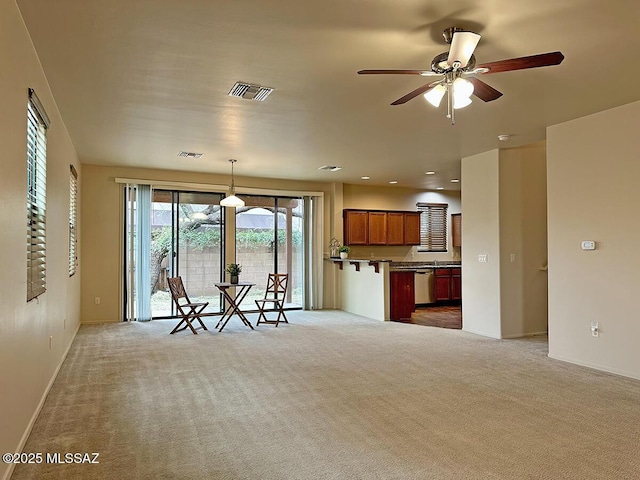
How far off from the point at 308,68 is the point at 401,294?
199 inches

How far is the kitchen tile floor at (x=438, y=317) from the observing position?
23.7 ft

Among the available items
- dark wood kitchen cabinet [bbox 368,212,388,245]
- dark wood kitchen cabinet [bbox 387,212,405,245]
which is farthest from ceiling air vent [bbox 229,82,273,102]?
dark wood kitchen cabinet [bbox 387,212,405,245]

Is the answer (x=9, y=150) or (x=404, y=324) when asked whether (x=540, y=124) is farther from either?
(x=9, y=150)

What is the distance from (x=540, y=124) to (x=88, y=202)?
6.42m

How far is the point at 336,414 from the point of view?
126 inches

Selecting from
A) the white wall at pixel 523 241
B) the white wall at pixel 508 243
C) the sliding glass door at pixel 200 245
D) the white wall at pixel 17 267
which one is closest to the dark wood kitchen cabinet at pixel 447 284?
the sliding glass door at pixel 200 245

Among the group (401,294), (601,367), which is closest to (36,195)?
(601,367)

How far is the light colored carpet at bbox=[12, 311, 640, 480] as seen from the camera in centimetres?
244

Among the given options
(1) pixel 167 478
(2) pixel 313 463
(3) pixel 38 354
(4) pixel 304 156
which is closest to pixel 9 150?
(3) pixel 38 354

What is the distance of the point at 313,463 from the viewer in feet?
8.11

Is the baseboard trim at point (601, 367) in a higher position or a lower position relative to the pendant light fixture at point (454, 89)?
lower

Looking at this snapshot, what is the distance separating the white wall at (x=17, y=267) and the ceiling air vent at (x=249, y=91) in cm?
140

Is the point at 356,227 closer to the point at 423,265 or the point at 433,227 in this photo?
the point at 423,265

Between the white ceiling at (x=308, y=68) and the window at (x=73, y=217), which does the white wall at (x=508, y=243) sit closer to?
the white ceiling at (x=308, y=68)
